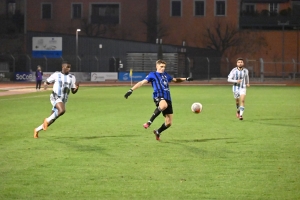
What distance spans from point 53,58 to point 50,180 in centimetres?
6306

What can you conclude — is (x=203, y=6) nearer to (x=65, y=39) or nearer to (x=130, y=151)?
(x=65, y=39)

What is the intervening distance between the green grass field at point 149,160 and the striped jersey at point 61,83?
1.09 m

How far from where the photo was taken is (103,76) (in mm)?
67312

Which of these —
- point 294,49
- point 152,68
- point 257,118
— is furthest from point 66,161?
point 294,49

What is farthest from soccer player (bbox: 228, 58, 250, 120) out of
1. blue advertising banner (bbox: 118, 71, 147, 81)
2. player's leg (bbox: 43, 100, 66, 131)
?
blue advertising banner (bbox: 118, 71, 147, 81)

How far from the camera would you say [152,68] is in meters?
72.8

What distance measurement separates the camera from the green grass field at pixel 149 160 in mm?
9531

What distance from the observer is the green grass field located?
9531 millimetres

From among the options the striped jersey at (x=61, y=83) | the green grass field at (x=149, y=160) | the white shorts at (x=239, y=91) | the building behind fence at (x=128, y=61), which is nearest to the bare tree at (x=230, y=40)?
the building behind fence at (x=128, y=61)

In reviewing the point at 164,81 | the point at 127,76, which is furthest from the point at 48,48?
the point at 164,81

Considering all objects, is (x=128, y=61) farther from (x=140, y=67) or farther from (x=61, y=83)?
(x=61, y=83)

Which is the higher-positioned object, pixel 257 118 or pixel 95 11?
pixel 95 11

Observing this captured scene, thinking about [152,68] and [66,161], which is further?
[152,68]

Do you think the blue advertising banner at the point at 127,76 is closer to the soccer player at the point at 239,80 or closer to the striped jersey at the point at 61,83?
the soccer player at the point at 239,80
